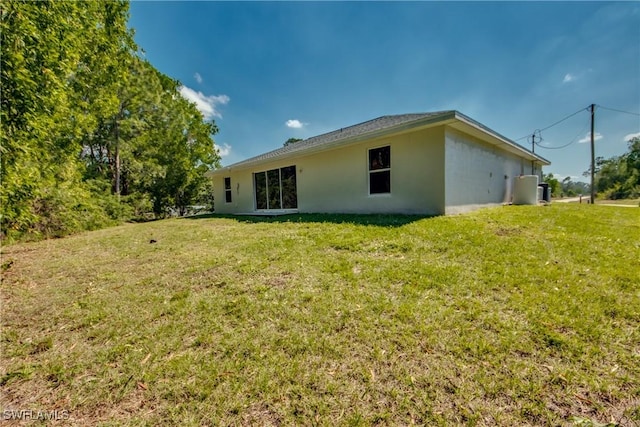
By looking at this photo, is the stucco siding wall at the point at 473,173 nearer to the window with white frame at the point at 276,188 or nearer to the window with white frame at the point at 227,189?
the window with white frame at the point at 276,188

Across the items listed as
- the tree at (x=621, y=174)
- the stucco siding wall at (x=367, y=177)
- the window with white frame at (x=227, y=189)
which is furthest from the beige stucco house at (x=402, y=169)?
the tree at (x=621, y=174)

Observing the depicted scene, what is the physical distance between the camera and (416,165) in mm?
7023

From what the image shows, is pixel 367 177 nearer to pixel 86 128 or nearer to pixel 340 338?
pixel 340 338

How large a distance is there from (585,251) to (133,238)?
384 inches

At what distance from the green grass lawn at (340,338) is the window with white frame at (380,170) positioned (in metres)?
3.88

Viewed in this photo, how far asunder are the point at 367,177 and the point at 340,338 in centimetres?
656

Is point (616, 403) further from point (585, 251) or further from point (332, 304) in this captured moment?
point (585, 251)

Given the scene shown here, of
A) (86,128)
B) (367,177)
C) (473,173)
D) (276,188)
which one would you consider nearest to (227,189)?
(276,188)

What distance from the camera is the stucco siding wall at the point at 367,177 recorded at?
678 centimetres

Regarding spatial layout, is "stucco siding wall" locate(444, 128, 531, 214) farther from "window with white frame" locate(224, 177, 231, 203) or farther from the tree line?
"window with white frame" locate(224, 177, 231, 203)

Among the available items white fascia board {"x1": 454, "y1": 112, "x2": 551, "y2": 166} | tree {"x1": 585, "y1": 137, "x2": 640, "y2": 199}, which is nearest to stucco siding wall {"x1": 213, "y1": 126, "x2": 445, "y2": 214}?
white fascia board {"x1": 454, "y1": 112, "x2": 551, "y2": 166}

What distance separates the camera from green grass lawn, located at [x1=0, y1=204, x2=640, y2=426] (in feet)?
4.91

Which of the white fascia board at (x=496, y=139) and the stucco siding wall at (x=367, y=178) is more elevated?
the white fascia board at (x=496, y=139)

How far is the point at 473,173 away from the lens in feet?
A: 26.5
